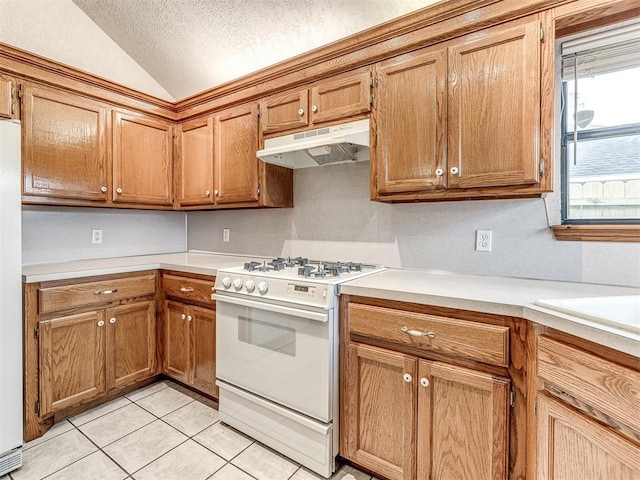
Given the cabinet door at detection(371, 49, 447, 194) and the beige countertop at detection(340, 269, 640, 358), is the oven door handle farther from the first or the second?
the cabinet door at detection(371, 49, 447, 194)

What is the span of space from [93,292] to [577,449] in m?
2.46

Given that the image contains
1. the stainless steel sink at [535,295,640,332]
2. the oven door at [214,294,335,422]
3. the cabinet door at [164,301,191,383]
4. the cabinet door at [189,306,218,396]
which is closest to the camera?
the stainless steel sink at [535,295,640,332]

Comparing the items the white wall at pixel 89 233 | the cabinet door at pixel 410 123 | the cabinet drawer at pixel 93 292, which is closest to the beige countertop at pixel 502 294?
the cabinet door at pixel 410 123

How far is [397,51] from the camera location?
1.70 metres

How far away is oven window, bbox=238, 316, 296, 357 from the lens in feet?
5.41

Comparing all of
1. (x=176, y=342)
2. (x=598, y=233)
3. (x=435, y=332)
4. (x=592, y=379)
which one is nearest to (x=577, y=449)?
(x=592, y=379)

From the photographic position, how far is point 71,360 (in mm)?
1949

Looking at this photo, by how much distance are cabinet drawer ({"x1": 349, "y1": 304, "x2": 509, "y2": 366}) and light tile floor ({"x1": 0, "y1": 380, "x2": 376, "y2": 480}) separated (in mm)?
747

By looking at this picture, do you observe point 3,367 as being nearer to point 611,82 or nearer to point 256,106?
point 256,106

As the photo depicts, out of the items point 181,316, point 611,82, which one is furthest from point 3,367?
point 611,82

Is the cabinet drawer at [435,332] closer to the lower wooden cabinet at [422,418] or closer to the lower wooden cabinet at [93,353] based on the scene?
the lower wooden cabinet at [422,418]

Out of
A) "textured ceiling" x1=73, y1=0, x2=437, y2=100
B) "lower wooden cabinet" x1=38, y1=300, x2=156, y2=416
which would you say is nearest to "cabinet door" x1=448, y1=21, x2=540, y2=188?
"textured ceiling" x1=73, y1=0, x2=437, y2=100

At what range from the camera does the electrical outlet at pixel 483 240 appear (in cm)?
177

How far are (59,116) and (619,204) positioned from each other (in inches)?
128
